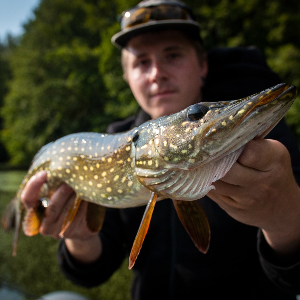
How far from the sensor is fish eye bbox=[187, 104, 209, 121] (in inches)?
32.8

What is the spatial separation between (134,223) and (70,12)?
16.5 m

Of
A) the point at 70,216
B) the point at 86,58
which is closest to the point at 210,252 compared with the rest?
the point at 70,216

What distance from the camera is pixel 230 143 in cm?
75

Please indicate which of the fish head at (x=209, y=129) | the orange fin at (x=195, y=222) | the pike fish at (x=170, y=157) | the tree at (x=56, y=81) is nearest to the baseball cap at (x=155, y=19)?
the pike fish at (x=170, y=157)

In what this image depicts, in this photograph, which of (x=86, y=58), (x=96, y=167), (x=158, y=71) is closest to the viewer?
(x=96, y=167)

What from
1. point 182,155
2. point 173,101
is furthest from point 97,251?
point 182,155

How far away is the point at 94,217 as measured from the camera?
1.33 m

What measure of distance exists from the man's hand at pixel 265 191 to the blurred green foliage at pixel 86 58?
6.63 meters

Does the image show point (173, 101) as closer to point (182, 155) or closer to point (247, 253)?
point (182, 155)

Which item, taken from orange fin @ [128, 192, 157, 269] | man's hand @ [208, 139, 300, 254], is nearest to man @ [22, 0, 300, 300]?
man's hand @ [208, 139, 300, 254]

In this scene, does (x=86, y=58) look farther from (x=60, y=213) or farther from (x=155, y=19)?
(x=60, y=213)

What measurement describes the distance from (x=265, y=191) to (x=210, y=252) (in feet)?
2.48

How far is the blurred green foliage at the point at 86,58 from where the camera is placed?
801 cm

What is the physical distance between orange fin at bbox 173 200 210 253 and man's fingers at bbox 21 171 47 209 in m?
0.84
